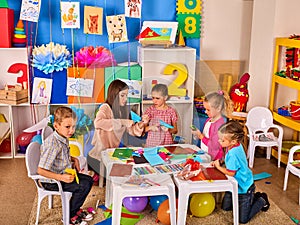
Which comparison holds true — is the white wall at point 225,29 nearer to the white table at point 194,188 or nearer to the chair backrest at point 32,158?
the white table at point 194,188

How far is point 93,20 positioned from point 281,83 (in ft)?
5.76

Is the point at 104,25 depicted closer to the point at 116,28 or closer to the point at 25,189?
the point at 116,28

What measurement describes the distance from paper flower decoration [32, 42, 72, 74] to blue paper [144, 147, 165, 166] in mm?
1500

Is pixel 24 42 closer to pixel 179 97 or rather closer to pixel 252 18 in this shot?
pixel 179 97

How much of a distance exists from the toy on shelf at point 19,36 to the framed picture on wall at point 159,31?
40.7 inches

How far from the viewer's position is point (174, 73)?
299 cm

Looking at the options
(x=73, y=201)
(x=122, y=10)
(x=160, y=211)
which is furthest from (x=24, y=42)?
(x=160, y=211)

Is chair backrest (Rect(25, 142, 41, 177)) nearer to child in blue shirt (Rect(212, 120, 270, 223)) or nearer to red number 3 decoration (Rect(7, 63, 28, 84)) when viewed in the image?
child in blue shirt (Rect(212, 120, 270, 223))

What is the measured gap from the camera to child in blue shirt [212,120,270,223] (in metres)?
2.54

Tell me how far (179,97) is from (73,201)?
1.03 m

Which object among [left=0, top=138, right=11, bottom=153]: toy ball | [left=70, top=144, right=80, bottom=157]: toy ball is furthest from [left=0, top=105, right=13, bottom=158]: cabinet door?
[left=70, top=144, right=80, bottom=157]: toy ball

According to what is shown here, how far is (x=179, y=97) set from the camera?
2.99 meters

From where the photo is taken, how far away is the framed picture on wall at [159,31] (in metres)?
3.69

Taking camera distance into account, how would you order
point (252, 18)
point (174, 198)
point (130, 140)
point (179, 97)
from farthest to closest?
point (252, 18) < point (179, 97) < point (130, 140) < point (174, 198)
